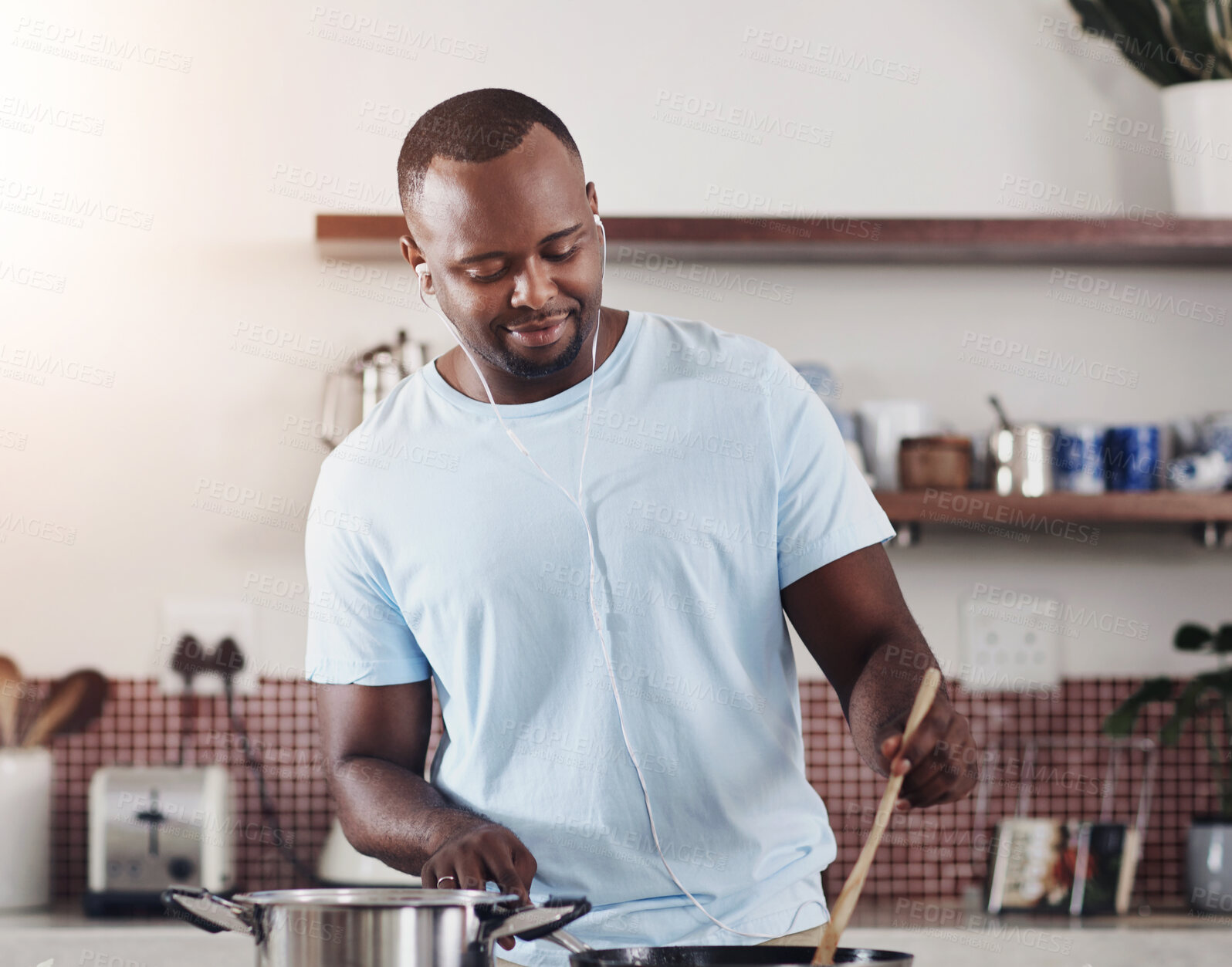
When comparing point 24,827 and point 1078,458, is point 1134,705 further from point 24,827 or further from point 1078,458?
point 24,827

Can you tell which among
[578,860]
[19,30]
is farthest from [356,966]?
[19,30]

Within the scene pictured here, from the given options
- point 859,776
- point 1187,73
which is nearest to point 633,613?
point 859,776

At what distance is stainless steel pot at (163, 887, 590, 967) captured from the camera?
724 millimetres

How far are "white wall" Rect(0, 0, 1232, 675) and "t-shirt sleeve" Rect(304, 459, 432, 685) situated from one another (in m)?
1.20

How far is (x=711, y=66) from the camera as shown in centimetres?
249

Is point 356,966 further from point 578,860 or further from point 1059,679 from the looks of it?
point 1059,679

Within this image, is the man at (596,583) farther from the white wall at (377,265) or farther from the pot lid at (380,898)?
the white wall at (377,265)

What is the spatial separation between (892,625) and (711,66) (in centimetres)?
163

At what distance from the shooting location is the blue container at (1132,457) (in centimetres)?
228

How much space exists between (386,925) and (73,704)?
1850 millimetres

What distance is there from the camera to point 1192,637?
2273mm

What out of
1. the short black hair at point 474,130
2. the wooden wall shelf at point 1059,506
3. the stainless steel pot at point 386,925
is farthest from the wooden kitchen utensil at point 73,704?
the stainless steel pot at point 386,925

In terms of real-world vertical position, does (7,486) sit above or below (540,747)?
above

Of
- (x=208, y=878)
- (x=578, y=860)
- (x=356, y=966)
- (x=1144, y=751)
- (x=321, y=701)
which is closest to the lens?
(x=356, y=966)
